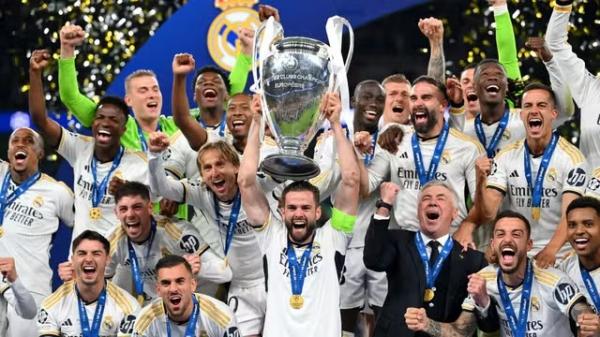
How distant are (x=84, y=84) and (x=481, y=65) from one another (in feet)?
12.3

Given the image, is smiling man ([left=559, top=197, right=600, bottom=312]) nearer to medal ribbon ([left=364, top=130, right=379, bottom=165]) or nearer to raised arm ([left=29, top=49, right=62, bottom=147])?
medal ribbon ([left=364, top=130, right=379, bottom=165])

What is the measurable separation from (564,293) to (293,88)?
5.42 feet

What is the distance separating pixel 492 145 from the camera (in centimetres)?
960

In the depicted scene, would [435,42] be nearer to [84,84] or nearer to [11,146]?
[11,146]

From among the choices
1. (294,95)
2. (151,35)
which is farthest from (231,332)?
(151,35)

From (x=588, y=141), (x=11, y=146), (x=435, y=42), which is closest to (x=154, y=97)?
(x=11, y=146)

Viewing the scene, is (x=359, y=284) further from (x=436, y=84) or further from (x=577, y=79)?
(x=577, y=79)

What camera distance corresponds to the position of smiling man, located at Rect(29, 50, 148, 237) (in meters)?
9.63

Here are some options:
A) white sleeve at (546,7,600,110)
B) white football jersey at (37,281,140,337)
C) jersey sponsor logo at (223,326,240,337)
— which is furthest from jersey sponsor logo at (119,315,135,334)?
white sleeve at (546,7,600,110)

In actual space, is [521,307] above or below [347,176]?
below

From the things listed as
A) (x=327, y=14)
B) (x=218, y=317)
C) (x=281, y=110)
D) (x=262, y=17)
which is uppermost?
(x=327, y=14)

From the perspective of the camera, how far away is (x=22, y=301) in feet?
30.7

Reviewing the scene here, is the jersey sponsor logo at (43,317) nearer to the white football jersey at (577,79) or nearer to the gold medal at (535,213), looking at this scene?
the gold medal at (535,213)

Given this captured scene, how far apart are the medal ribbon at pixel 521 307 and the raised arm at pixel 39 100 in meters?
2.54
